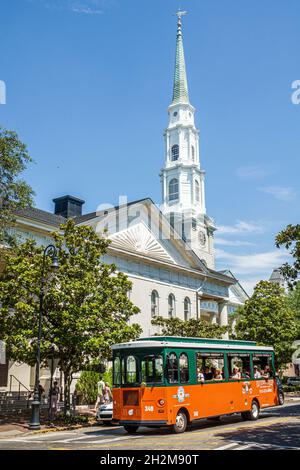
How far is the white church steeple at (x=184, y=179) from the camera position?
2461 inches

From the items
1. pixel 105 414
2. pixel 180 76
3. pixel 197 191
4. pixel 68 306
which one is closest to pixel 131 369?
pixel 105 414

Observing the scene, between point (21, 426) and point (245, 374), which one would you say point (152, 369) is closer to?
Answer: point (245, 374)

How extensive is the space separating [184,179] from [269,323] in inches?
1135

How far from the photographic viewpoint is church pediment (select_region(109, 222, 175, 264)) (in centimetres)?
3732

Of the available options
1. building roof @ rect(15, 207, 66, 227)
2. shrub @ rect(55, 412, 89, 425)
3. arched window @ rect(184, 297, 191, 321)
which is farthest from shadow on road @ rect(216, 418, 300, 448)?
arched window @ rect(184, 297, 191, 321)

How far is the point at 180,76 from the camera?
241ft

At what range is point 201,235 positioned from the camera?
2458 inches

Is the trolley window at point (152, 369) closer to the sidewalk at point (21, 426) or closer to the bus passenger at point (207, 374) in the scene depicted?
the bus passenger at point (207, 374)

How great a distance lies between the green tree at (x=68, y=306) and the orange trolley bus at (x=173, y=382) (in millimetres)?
4388

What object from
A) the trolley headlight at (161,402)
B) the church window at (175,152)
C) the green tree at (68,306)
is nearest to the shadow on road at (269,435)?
the trolley headlight at (161,402)

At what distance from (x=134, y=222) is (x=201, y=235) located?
2440 centimetres

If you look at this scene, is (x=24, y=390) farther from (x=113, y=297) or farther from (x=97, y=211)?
(x=97, y=211)

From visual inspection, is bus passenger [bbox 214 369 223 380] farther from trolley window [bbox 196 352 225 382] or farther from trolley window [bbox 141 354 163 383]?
trolley window [bbox 141 354 163 383]
